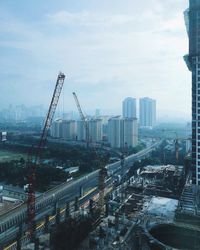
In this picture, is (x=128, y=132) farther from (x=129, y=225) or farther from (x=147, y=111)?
(x=147, y=111)

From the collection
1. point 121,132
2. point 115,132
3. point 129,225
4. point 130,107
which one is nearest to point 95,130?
point 115,132

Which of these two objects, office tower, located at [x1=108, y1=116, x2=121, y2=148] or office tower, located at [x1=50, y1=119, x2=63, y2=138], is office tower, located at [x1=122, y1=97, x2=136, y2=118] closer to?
office tower, located at [x1=50, y1=119, x2=63, y2=138]

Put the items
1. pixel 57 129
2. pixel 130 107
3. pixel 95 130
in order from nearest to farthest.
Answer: pixel 95 130
pixel 57 129
pixel 130 107

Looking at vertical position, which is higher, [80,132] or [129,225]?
[80,132]

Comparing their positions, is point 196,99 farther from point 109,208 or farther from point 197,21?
point 109,208

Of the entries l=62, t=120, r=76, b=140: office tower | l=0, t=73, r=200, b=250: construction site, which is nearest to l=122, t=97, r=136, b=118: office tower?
l=62, t=120, r=76, b=140: office tower

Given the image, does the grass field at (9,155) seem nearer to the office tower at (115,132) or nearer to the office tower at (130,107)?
the office tower at (115,132)
